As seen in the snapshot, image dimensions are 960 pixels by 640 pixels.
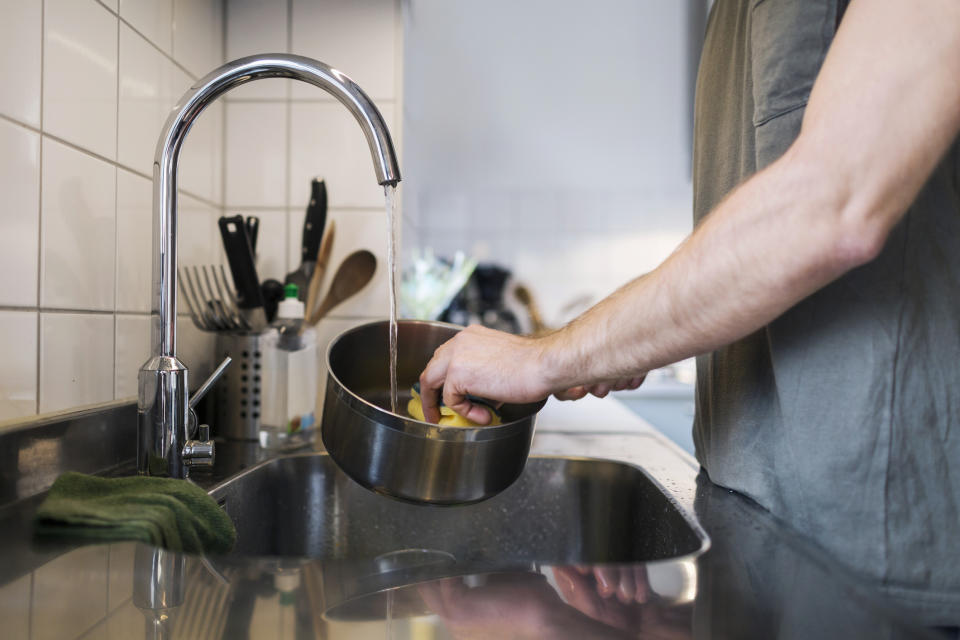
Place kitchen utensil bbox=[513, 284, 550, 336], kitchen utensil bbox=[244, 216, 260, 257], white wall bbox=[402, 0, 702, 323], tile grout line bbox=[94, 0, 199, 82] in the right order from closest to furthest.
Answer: tile grout line bbox=[94, 0, 199, 82] < kitchen utensil bbox=[244, 216, 260, 257] < white wall bbox=[402, 0, 702, 323] < kitchen utensil bbox=[513, 284, 550, 336]

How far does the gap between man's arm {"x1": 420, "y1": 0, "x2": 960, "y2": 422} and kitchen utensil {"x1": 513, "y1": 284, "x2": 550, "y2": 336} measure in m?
2.56

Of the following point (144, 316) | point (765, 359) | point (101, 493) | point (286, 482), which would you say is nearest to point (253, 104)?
point (144, 316)

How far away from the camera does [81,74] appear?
0.68 m

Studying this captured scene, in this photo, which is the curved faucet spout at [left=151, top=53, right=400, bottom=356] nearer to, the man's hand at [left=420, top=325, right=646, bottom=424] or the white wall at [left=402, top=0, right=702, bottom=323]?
the man's hand at [left=420, top=325, right=646, bottom=424]

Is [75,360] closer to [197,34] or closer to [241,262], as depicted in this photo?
[241,262]

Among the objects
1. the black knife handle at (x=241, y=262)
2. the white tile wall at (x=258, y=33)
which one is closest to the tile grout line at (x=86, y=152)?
the black knife handle at (x=241, y=262)

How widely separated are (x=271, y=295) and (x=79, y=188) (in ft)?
1.00

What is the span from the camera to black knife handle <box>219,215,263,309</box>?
2.79 ft

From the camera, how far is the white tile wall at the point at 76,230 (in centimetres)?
63

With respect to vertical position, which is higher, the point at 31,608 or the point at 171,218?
the point at 171,218

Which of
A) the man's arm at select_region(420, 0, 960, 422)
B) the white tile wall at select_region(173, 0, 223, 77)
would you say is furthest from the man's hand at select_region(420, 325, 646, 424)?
the white tile wall at select_region(173, 0, 223, 77)

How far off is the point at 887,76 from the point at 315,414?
0.85 meters

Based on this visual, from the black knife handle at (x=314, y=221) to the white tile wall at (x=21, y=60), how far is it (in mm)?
389

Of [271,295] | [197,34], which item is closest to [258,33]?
[197,34]
